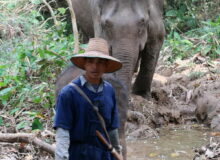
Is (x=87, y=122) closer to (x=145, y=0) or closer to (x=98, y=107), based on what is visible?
(x=98, y=107)

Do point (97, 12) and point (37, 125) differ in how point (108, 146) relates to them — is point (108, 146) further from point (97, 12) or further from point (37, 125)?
point (97, 12)

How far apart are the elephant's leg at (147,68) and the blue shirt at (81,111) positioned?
4285 millimetres

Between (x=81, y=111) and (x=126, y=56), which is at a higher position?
(x=126, y=56)

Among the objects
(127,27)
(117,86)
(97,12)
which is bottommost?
(117,86)

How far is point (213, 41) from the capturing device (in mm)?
11445

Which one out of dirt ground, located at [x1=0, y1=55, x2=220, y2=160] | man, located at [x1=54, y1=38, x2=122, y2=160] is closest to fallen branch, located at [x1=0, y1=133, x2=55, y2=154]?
dirt ground, located at [x1=0, y1=55, x2=220, y2=160]

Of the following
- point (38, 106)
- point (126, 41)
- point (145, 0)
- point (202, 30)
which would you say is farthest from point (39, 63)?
point (202, 30)

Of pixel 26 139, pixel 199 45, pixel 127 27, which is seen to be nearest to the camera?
pixel 26 139

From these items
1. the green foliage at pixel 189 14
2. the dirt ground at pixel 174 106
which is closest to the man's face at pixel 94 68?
the dirt ground at pixel 174 106

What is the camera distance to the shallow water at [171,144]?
6.04 meters

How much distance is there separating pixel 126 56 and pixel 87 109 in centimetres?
303

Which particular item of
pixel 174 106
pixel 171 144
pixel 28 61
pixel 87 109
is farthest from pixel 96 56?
pixel 174 106

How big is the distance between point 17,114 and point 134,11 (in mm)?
1864

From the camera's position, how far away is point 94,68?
3414mm
